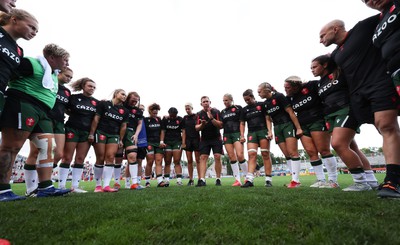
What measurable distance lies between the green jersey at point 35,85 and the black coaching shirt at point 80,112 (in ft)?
6.26

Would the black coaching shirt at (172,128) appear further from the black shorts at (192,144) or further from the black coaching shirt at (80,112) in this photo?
the black coaching shirt at (80,112)

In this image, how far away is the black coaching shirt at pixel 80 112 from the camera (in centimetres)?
557

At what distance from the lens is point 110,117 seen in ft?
20.0

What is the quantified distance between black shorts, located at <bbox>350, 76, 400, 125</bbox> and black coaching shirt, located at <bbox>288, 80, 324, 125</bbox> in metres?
1.97

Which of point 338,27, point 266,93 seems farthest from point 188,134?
point 338,27

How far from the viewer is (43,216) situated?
219 cm

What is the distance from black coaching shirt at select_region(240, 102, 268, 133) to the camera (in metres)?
6.64

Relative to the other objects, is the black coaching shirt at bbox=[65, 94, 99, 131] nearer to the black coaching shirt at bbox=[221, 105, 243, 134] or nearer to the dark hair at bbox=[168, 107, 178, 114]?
the dark hair at bbox=[168, 107, 178, 114]

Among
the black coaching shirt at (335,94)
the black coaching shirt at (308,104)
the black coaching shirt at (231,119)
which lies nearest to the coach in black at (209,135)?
the black coaching shirt at (231,119)

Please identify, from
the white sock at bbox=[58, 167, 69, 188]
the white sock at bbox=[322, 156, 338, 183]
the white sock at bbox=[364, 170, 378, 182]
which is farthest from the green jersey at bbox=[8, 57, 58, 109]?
the white sock at bbox=[364, 170, 378, 182]

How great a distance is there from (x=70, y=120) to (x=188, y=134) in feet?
13.5

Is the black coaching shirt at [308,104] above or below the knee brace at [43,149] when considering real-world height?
above

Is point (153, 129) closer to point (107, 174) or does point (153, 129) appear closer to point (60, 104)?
point (107, 174)

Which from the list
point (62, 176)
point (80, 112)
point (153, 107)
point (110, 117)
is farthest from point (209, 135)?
point (62, 176)
